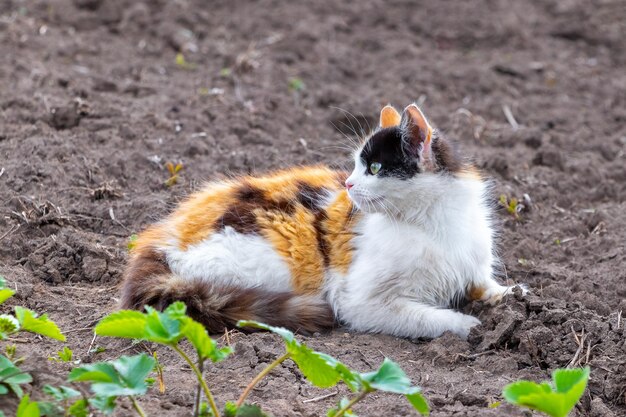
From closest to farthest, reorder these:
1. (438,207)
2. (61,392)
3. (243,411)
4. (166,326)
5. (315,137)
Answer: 1. (166,326)
2. (61,392)
3. (243,411)
4. (438,207)
5. (315,137)

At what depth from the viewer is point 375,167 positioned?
440 cm

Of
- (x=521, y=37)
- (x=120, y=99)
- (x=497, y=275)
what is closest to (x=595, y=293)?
(x=497, y=275)

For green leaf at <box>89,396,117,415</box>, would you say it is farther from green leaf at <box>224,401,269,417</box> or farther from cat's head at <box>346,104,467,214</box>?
cat's head at <box>346,104,467,214</box>

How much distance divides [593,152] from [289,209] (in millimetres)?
3175

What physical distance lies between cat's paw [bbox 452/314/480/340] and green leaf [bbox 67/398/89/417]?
1992 millimetres

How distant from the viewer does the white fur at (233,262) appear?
4.44 meters

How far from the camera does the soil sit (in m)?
3.97

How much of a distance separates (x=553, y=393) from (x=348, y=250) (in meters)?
2.05

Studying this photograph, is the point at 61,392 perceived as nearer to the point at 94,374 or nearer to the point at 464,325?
the point at 94,374

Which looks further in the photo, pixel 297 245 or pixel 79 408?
pixel 297 245

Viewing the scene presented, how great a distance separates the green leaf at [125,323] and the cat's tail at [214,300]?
1312 mm

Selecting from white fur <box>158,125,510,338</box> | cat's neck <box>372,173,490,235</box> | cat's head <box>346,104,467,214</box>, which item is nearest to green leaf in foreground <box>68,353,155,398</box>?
white fur <box>158,125,510,338</box>

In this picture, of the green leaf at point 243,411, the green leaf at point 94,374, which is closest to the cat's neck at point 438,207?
the green leaf at point 243,411

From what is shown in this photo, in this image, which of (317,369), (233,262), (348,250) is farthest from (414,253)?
(317,369)
